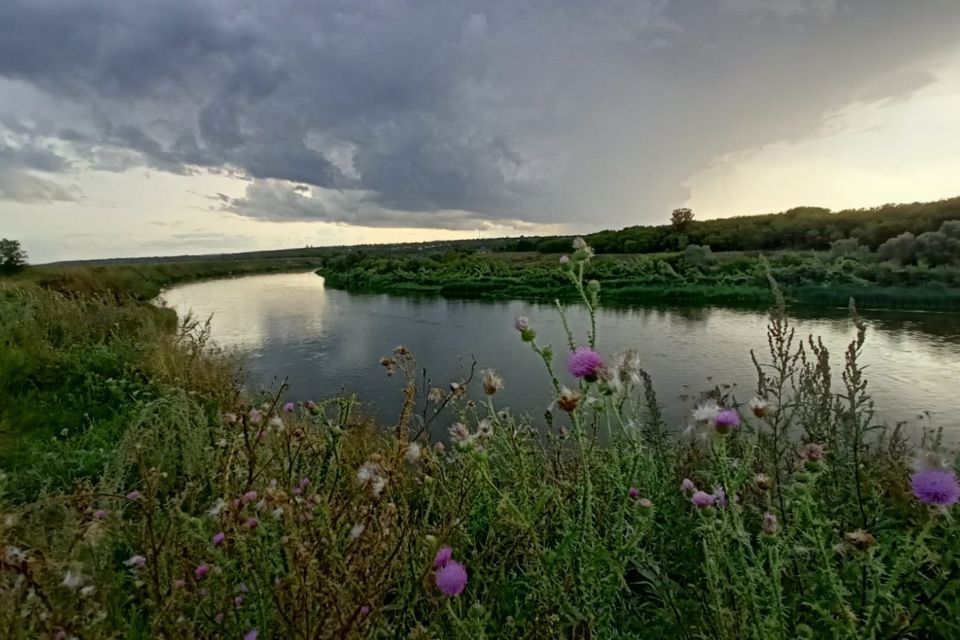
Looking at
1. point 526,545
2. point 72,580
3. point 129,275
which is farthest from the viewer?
point 129,275

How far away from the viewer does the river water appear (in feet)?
21.9

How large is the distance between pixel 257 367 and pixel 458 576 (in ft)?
31.1

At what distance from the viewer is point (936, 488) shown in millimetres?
931

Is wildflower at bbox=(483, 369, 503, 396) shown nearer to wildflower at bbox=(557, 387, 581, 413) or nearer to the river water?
wildflower at bbox=(557, 387, 581, 413)

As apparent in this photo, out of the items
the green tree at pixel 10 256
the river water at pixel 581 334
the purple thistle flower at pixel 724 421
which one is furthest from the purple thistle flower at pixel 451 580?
the green tree at pixel 10 256

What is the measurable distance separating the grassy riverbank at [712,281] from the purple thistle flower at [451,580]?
7.42m

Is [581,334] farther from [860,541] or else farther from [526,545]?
[860,541]

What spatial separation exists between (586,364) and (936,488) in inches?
26.9

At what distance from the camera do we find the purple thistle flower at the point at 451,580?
92cm

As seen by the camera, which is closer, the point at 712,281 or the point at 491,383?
the point at 491,383

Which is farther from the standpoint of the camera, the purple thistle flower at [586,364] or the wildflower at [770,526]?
the purple thistle flower at [586,364]

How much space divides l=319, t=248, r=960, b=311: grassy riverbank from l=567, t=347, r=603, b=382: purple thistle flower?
702 cm

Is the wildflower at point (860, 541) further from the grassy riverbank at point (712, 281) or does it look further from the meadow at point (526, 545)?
the grassy riverbank at point (712, 281)

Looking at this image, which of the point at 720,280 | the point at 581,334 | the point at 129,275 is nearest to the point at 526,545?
the point at 581,334
